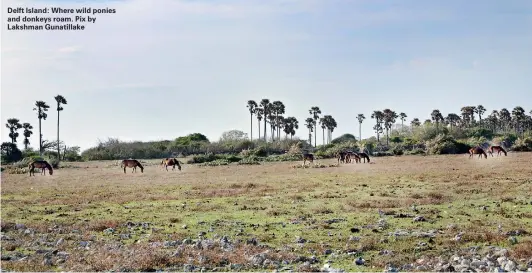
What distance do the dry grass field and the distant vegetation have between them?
1927 inches

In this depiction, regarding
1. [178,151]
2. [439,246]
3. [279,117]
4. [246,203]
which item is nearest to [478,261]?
[439,246]

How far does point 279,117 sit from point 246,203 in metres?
123

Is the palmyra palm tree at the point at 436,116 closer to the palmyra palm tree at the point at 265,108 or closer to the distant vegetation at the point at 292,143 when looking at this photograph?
the distant vegetation at the point at 292,143

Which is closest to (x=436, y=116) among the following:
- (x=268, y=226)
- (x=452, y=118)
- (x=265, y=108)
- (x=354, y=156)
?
(x=452, y=118)

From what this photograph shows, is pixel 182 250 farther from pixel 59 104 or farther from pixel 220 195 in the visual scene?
pixel 59 104

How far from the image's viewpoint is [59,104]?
104000mm

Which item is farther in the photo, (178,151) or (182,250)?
(178,151)

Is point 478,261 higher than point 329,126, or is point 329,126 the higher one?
point 329,126

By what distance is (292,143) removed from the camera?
123000 mm

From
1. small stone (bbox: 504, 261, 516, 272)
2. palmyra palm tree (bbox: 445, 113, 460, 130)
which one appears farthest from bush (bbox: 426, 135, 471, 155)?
palmyra palm tree (bbox: 445, 113, 460, 130)

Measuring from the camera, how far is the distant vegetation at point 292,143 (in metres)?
92.2

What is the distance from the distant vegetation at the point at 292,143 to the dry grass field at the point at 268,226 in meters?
48.9

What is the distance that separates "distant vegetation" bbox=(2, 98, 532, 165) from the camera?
9224 cm

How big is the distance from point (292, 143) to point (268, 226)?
335 feet
